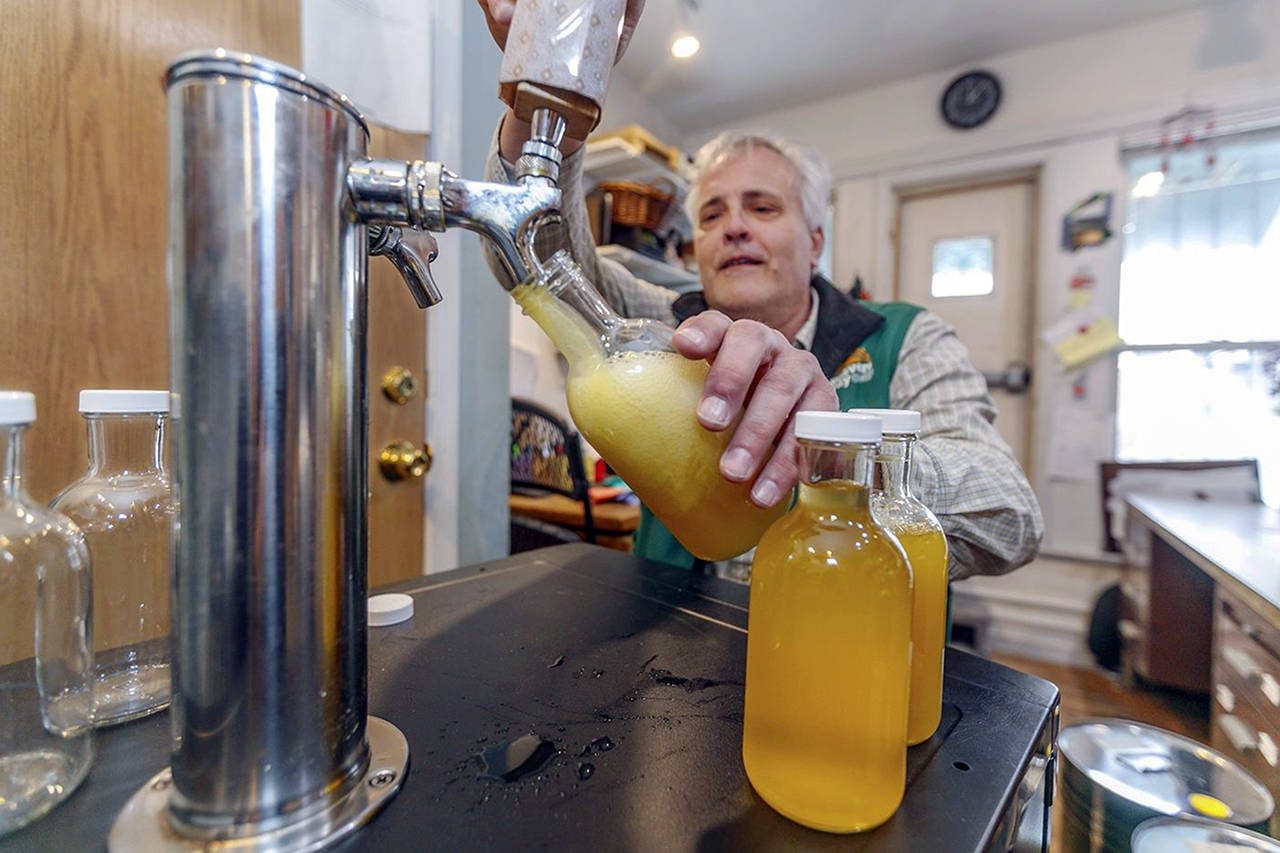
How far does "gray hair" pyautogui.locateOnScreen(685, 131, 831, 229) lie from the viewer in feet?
3.92

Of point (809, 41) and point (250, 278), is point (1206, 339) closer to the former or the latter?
point (809, 41)

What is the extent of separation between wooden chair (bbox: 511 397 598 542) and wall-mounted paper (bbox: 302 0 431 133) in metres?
0.78

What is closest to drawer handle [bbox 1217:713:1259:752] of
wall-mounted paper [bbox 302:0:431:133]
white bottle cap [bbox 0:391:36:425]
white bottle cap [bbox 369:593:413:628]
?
white bottle cap [bbox 369:593:413:628]

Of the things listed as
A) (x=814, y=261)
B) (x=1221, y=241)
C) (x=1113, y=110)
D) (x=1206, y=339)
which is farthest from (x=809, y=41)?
(x=1206, y=339)

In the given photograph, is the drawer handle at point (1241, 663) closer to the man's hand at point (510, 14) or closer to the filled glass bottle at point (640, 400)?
the filled glass bottle at point (640, 400)

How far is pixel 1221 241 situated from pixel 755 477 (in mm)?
2866

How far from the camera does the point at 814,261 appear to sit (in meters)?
1.33

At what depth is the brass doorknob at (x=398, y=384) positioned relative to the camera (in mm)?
1003

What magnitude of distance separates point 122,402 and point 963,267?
9.68 ft

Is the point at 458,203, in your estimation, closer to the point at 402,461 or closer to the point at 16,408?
the point at 16,408

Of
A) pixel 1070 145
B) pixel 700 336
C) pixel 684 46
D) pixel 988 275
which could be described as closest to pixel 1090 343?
pixel 988 275

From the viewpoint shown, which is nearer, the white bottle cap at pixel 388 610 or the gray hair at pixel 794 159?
the white bottle cap at pixel 388 610

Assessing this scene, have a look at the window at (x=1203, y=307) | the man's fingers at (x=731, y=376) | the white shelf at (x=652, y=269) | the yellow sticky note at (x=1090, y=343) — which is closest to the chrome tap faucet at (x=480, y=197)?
the man's fingers at (x=731, y=376)

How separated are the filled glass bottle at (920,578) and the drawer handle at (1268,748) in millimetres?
1279
